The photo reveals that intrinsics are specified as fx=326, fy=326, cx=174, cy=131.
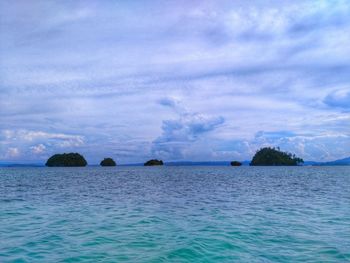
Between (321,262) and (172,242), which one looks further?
(172,242)

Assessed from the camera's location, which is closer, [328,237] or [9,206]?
[328,237]

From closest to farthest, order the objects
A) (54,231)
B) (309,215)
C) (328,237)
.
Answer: (328,237)
(54,231)
(309,215)

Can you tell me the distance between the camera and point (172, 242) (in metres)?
17.8

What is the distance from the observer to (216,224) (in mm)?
23031

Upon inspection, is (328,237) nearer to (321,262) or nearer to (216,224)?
(321,262)

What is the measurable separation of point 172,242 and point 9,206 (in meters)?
22.6

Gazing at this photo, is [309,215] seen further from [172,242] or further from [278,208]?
[172,242]

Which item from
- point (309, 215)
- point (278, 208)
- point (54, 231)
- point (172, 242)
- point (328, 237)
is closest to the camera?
point (172, 242)

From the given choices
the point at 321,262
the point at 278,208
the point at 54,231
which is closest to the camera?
the point at 321,262

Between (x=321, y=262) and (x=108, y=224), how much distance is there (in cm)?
1409

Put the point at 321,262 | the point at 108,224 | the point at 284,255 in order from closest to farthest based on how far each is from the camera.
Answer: the point at 321,262 < the point at 284,255 < the point at 108,224

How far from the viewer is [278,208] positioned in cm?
3138

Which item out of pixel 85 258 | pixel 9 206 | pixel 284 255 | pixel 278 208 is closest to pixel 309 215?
pixel 278 208

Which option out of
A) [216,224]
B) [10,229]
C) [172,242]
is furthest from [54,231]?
[216,224]
